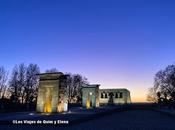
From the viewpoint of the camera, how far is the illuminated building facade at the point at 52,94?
78.1 ft

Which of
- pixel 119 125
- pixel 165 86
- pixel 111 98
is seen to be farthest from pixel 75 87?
pixel 119 125

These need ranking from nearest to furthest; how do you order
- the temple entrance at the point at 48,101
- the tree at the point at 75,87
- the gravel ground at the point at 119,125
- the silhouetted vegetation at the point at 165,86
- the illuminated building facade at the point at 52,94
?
the gravel ground at the point at 119,125, the temple entrance at the point at 48,101, the illuminated building facade at the point at 52,94, the silhouetted vegetation at the point at 165,86, the tree at the point at 75,87

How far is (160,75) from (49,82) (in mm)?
34328

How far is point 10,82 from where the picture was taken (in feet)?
157

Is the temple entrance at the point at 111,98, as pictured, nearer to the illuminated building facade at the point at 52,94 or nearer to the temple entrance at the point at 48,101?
the illuminated building facade at the point at 52,94

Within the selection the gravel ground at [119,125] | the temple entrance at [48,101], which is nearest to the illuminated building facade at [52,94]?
the temple entrance at [48,101]

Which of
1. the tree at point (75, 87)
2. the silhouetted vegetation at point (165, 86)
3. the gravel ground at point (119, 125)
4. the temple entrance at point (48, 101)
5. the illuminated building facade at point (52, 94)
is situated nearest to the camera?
the gravel ground at point (119, 125)

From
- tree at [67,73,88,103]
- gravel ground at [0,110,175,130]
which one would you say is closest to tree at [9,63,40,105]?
tree at [67,73,88,103]

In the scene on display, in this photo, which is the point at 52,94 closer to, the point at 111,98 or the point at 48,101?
the point at 48,101

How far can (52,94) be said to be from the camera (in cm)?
2423

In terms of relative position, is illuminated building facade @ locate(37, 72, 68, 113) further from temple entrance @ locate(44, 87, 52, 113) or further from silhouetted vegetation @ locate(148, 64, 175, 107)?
silhouetted vegetation @ locate(148, 64, 175, 107)

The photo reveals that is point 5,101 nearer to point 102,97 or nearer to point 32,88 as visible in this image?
point 32,88

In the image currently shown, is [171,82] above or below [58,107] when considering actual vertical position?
above

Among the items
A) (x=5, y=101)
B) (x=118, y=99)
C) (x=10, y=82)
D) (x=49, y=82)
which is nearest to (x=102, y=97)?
(x=118, y=99)
